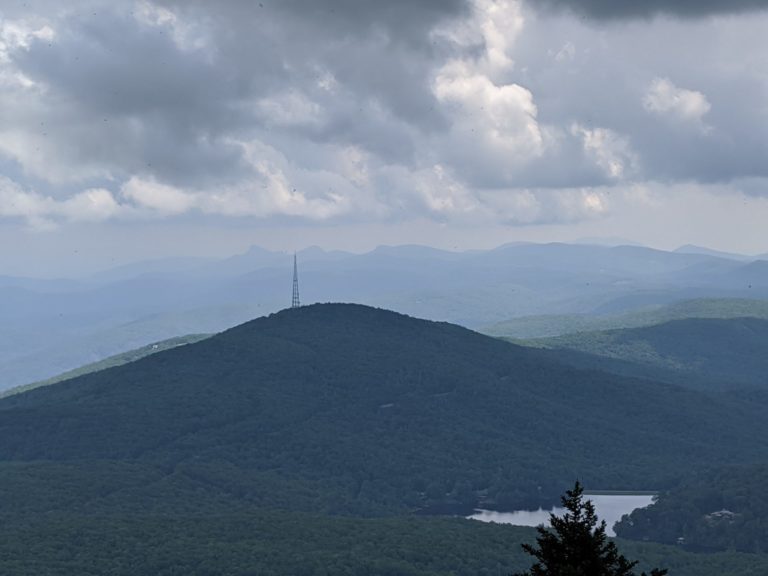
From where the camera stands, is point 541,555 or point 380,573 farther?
point 380,573

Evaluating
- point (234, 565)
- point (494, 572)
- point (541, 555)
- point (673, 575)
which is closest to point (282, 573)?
point (234, 565)

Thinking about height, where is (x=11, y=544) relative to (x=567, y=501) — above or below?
below

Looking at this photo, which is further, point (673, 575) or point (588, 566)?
point (673, 575)

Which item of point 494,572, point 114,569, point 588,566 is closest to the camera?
point 588,566

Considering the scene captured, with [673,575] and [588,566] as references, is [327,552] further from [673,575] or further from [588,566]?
[588,566]

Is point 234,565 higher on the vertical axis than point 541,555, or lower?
lower

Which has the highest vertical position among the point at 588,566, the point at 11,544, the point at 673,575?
the point at 588,566

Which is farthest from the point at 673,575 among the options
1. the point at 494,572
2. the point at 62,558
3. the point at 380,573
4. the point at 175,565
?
the point at 62,558

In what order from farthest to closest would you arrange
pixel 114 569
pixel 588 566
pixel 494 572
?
pixel 494 572, pixel 114 569, pixel 588 566

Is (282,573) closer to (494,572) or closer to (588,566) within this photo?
(494,572)
